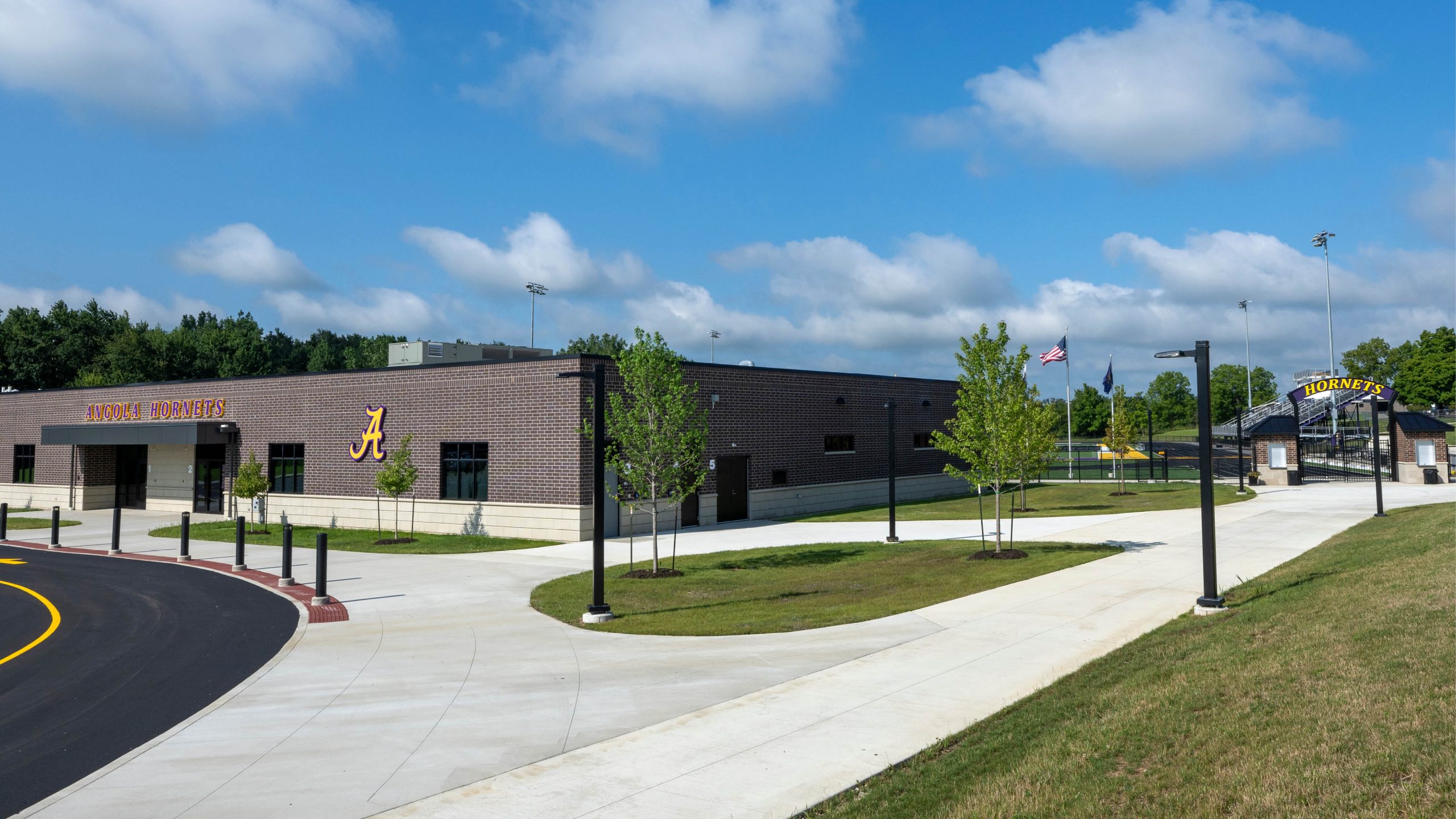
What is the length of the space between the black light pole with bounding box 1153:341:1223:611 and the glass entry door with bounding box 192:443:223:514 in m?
39.0

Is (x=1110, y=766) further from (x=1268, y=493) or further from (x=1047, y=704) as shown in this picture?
(x=1268, y=493)

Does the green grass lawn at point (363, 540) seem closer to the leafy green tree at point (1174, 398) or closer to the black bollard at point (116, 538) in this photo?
the black bollard at point (116, 538)

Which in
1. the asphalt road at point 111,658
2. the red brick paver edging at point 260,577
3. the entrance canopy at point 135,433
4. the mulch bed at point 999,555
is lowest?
the asphalt road at point 111,658

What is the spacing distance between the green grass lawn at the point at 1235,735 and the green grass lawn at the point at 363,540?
19582mm

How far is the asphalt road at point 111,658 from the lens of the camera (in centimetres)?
891

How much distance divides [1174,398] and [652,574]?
137184mm

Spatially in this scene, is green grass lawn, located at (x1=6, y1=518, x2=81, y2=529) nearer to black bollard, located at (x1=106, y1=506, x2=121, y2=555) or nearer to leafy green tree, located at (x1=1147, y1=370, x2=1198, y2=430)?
Result: black bollard, located at (x1=106, y1=506, x2=121, y2=555)

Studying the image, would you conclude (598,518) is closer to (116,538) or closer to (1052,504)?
(116,538)

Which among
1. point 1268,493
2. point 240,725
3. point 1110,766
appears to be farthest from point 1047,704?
point 1268,493

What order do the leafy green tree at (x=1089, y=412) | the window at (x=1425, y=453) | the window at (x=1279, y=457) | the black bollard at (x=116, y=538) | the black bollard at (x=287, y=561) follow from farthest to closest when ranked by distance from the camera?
1. the leafy green tree at (x=1089, y=412)
2. the window at (x=1279, y=457)
3. the window at (x=1425, y=453)
4. the black bollard at (x=116, y=538)
5. the black bollard at (x=287, y=561)

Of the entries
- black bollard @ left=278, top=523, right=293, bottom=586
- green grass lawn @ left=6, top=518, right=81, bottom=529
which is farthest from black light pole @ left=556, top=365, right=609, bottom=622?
green grass lawn @ left=6, top=518, right=81, bottom=529

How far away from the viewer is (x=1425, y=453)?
41.3 meters

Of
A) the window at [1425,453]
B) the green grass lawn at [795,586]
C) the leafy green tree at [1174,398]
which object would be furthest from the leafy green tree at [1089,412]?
the green grass lawn at [795,586]

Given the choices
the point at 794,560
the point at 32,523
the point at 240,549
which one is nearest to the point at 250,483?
the point at 32,523
